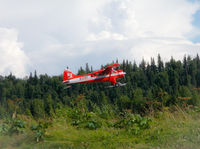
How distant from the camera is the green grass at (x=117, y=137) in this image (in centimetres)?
564

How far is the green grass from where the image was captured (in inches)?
222

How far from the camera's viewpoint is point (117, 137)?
617 cm

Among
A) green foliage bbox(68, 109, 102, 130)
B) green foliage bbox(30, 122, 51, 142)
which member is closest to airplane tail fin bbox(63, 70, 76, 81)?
green foliage bbox(68, 109, 102, 130)

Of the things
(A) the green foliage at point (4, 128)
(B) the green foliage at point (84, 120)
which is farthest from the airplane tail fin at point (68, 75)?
(A) the green foliage at point (4, 128)

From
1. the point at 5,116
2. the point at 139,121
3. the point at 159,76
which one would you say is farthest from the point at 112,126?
the point at 159,76

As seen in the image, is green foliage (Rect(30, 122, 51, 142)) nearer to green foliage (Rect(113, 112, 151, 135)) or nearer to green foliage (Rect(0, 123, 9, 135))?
green foliage (Rect(0, 123, 9, 135))

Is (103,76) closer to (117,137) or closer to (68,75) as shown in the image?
(68,75)

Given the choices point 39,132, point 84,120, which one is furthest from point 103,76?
point 39,132

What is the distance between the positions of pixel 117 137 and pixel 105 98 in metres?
69.1

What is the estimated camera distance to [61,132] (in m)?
6.58

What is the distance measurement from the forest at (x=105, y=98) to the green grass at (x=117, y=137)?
238mm

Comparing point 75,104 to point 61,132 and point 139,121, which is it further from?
point 139,121

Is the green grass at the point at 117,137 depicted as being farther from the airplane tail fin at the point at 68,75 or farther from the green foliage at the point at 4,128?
the airplane tail fin at the point at 68,75

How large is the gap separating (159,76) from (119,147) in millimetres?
127620
